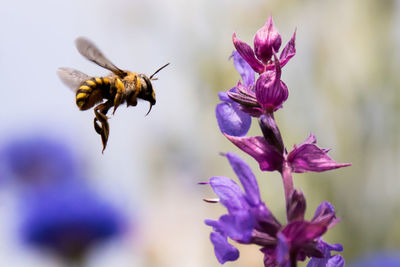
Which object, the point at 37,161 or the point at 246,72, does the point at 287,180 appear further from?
the point at 37,161

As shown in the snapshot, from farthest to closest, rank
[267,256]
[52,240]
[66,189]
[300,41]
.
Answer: [300,41]
[66,189]
[52,240]
[267,256]

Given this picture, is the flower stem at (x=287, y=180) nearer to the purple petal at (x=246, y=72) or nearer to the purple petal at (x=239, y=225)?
the purple petal at (x=239, y=225)

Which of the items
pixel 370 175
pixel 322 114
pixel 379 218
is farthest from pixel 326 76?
pixel 379 218

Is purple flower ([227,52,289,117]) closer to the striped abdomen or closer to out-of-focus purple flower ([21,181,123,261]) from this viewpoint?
the striped abdomen

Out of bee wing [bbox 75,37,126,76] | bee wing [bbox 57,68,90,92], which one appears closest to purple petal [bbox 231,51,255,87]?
bee wing [bbox 75,37,126,76]

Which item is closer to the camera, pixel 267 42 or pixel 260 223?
pixel 260 223

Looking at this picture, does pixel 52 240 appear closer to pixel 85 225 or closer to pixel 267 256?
pixel 85 225

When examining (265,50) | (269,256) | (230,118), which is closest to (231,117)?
(230,118)
